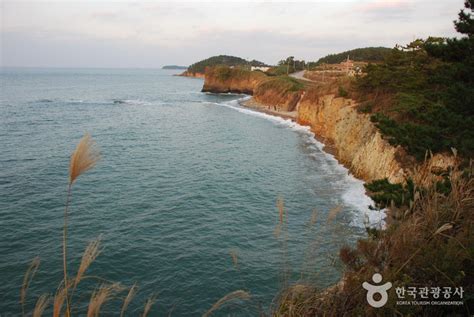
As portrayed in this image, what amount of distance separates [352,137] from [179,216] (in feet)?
60.0

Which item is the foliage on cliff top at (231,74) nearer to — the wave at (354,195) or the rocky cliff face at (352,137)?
the rocky cliff face at (352,137)

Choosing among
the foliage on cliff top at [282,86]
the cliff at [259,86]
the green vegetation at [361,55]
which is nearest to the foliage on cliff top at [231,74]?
the cliff at [259,86]

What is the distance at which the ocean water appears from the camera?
40.2ft

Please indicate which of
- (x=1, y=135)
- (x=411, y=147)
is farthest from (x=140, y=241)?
(x=1, y=135)

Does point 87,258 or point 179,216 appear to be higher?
point 87,258

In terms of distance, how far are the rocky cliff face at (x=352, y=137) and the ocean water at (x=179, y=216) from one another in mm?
1472

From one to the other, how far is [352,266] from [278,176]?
2137 centimetres

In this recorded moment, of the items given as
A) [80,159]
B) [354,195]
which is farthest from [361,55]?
[80,159]

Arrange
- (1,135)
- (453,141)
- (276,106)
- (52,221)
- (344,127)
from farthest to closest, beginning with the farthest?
(276,106) < (1,135) < (344,127) < (52,221) < (453,141)

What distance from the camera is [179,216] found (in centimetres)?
1845

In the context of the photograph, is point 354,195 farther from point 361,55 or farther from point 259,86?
point 361,55

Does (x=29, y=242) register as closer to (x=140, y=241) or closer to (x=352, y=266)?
(x=140, y=241)

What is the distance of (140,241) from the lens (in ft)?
51.4
